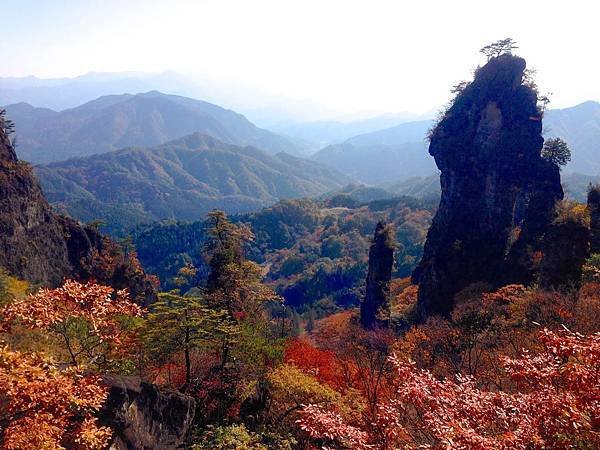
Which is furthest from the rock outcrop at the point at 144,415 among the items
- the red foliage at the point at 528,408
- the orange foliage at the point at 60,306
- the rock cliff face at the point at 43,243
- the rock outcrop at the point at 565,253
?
the rock outcrop at the point at 565,253

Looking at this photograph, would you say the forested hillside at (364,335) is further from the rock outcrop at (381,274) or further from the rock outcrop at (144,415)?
the rock outcrop at (381,274)

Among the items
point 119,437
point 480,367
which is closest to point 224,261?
point 480,367

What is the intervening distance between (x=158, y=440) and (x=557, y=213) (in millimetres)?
50959

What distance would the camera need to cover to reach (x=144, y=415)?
44.1ft

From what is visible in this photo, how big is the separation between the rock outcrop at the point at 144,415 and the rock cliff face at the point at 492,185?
4692 centimetres

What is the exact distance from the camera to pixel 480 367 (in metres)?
28.5

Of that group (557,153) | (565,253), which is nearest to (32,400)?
(565,253)

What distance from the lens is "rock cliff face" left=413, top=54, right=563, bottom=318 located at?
173 ft

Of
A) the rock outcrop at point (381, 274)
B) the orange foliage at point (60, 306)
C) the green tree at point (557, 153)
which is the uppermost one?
the green tree at point (557, 153)

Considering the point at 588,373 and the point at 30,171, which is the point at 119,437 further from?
the point at 30,171

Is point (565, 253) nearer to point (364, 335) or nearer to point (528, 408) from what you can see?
point (364, 335)

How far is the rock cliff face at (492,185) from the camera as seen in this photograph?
173 ft

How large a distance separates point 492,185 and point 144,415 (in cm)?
5410

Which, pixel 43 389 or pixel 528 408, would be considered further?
pixel 528 408
